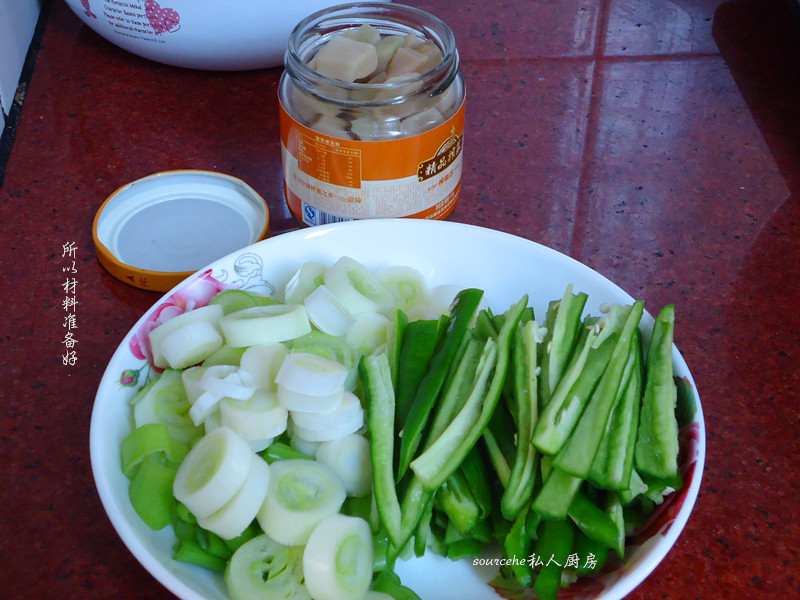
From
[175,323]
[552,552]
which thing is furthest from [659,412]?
[175,323]

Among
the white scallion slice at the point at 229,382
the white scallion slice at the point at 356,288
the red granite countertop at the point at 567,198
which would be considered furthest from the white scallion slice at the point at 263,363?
the red granite countertop at the point at 567,198

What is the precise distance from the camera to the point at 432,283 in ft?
3.17

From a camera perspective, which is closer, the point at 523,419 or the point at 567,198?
the point at 523,419

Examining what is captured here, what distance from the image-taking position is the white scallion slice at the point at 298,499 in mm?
658

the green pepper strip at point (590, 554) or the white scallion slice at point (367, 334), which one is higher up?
the white scallion slice at point (367, 334)

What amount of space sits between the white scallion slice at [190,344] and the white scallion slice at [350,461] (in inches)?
6.9

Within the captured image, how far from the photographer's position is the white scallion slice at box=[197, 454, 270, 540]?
2.13ft

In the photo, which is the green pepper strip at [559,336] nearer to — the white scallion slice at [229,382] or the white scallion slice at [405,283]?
the white scallion slice at [405,283]

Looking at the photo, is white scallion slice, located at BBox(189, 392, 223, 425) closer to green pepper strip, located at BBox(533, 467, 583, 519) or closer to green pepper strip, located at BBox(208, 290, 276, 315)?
green pepper strip, located at BBox(208, 290, 276, 315)

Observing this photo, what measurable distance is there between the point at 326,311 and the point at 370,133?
0.23 metres

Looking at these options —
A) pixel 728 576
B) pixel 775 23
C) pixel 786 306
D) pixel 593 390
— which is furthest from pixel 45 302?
pixel 775 23

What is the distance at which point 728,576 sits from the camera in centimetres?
78

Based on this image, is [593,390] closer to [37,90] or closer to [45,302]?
[45,302]

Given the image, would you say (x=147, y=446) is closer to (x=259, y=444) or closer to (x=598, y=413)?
(x=259, y=444)
